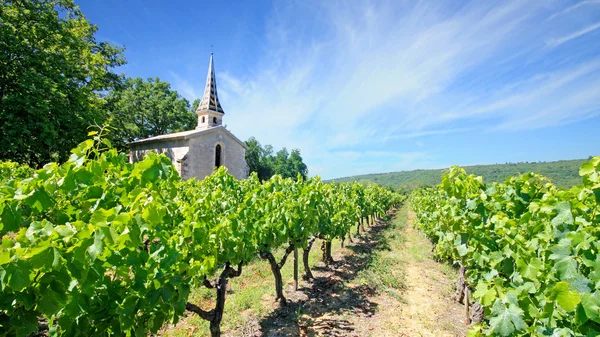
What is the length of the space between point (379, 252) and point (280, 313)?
6164 mm

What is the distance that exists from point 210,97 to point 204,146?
302 inches

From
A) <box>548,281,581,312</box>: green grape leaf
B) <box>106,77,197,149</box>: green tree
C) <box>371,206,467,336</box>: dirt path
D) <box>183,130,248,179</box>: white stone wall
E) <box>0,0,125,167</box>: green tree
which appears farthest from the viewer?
<box>106,77,197,149</box>: green tree

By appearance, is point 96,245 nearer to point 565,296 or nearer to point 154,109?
point 565,296

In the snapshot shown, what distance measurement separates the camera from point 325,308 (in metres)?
5.74

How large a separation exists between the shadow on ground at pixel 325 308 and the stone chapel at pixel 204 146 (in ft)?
51.1

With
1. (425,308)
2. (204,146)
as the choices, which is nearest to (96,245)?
(425,308)

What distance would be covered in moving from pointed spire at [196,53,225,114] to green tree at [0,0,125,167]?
11.2 metres

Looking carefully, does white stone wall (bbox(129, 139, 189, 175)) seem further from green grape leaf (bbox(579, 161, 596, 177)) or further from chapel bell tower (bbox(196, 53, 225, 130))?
green grape leaf (bbox(579, 161, 596, 177))

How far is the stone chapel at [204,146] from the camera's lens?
20.7 metres

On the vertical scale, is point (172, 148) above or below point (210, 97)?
below

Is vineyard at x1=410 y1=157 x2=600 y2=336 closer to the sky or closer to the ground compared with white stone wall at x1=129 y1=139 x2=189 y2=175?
closer to the ground

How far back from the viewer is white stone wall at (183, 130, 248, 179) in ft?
68.9

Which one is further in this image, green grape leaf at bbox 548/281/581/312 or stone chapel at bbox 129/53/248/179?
stone chapel at bbox 129/53/248/179

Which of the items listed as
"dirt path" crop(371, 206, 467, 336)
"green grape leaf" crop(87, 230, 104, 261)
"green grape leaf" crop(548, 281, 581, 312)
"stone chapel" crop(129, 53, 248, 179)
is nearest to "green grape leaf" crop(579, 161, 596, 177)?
"green grape leaf" crop(548, 281, 581, 312)
